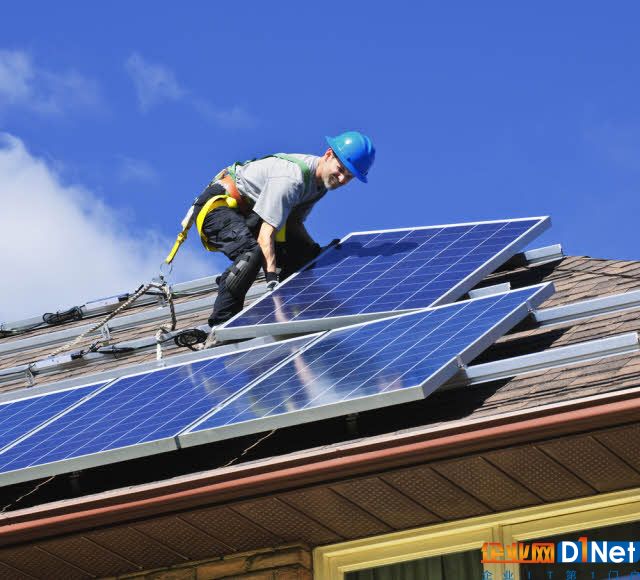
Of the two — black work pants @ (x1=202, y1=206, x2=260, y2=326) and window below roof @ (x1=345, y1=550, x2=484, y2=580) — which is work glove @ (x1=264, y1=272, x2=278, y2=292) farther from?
window below roof @ (x1=345, y1=550, x2=484, y2=580)

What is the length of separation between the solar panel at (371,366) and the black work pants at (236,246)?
5.68ft

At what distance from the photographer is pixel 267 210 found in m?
12.4

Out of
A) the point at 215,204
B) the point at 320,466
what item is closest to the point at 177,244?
the point at 215,204

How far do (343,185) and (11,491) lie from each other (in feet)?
13.6

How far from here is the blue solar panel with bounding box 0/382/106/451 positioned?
10.9 metres

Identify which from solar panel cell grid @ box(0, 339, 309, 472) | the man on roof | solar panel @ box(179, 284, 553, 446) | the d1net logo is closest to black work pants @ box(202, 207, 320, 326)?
the man on roof

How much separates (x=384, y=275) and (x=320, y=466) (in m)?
3.91

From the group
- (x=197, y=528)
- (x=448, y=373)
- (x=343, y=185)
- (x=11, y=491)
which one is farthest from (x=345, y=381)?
(x=343, y=185)

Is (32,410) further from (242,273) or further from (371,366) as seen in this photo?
(371,366)

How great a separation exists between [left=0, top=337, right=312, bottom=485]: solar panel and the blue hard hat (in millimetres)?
2045

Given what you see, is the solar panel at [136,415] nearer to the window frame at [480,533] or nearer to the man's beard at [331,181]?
the window frame at [480,533]

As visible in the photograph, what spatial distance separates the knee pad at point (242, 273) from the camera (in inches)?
488

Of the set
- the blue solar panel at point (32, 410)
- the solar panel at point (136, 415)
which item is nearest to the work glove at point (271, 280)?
the solar panel at point (136, 415)

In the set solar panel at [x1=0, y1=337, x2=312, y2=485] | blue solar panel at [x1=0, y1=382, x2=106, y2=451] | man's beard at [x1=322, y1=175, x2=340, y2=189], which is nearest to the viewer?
solar panel at [x1=0, y1=337, x2=312, y2=485]
